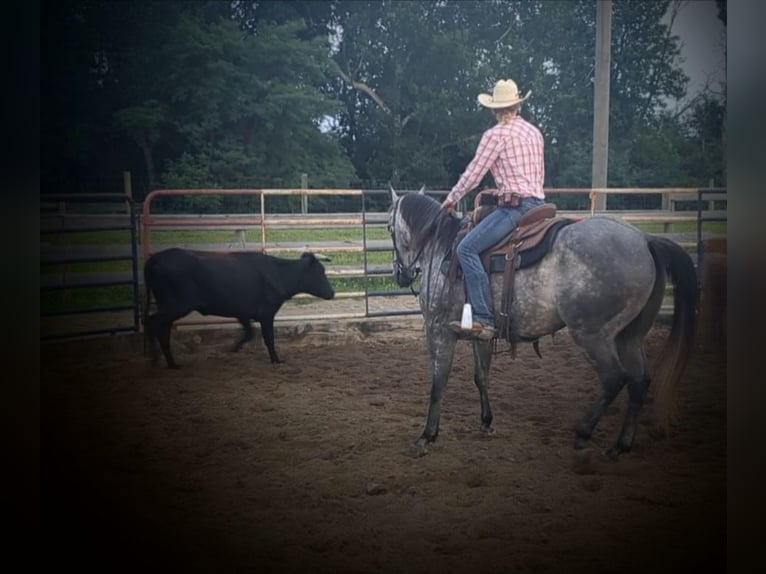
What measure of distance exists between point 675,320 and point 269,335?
7.03 feet

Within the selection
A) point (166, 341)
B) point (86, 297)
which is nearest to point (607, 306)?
point (166, 341)

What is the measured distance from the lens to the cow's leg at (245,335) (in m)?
3.96

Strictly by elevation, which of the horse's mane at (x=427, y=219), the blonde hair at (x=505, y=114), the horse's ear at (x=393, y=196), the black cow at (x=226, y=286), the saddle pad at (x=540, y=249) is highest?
the blonde hair at (x=505, y=114)

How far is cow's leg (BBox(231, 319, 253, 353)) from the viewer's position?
3.96 m

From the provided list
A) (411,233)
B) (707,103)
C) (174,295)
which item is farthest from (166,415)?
(707,103)

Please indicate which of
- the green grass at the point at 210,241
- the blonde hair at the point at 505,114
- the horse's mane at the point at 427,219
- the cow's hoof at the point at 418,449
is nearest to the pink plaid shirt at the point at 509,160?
the blonde hair at the point at 505,114

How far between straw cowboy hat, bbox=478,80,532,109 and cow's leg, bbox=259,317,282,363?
1770mm

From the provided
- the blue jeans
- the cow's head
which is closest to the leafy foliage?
the blue jeans

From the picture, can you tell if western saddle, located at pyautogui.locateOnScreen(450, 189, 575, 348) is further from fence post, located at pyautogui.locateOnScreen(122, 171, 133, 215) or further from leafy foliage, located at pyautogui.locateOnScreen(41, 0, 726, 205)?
fence post, located at pyautogui.locateOnScreen(122, 171, 133, 215)

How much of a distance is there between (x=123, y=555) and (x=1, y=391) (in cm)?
69

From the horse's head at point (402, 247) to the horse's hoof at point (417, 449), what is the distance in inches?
31.4

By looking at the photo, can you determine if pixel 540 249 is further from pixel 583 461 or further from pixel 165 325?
pixel 165 325

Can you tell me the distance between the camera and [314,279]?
4371 mm

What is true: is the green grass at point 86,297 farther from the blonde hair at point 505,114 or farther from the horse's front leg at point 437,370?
the blonde hair at point 505,114
